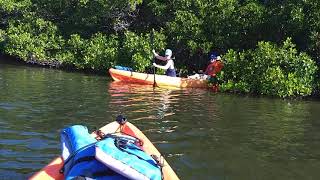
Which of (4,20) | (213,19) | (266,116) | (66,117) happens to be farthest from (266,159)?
(4,20)

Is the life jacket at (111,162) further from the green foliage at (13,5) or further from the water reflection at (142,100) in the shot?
the green foliage at (13,5)

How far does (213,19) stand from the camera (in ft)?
59.1

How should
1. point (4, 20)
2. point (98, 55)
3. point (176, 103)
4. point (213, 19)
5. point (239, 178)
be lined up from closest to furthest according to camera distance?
point (239, 178) → point (176, 103) → point (213, 19) → point (98, 55) → point (4, 20)

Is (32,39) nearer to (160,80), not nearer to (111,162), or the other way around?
(160,80)

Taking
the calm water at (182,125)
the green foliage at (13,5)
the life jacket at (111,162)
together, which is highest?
the green foliage at (13,5)

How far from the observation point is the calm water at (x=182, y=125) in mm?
7492

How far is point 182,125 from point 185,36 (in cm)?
884

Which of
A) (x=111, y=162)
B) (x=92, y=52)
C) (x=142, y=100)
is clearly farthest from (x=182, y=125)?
(x=92, y=52)

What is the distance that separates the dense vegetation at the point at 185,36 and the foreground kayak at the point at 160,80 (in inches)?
35.6

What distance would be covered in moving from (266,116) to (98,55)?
370 inches

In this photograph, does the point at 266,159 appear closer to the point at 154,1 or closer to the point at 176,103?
the point at 176,103

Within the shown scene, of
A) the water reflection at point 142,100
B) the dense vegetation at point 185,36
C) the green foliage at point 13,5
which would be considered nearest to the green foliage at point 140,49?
the dense vegetation at point 185,36

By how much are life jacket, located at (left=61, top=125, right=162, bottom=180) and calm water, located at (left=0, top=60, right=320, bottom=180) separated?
5.83 ft

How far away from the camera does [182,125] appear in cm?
1012
